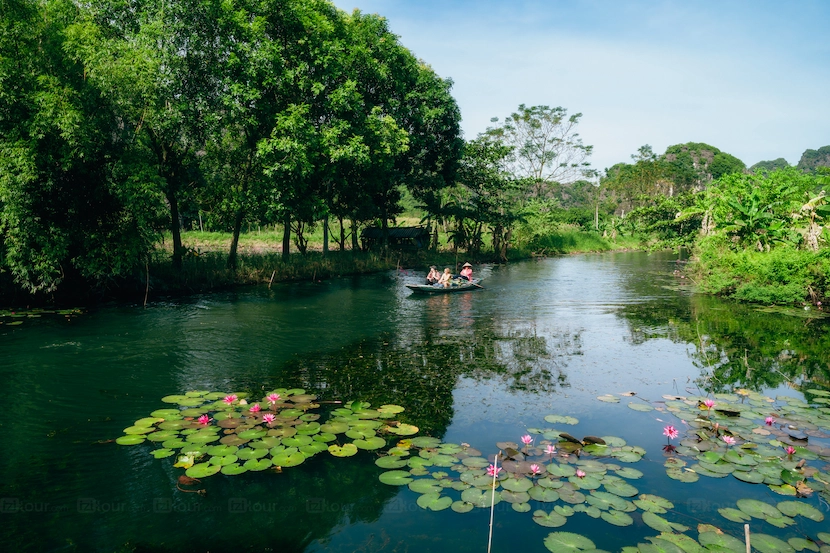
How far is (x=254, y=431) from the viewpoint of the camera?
6250mm

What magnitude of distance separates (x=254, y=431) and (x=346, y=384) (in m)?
2.48

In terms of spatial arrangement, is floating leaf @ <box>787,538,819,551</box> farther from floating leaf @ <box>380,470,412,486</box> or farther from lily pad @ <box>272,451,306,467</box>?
lily pad @ <box>272,451,306,467</box>

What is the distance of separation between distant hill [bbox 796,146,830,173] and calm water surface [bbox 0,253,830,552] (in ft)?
488

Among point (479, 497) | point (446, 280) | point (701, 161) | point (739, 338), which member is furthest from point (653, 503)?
point (701, 161)

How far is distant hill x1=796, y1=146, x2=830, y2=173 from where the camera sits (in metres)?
131

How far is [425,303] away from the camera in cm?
1738

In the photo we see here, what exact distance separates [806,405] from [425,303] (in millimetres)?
11223

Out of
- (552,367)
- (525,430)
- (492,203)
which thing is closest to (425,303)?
(552,367)

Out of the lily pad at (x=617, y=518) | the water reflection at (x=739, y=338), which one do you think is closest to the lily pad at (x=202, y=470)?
the lily pad at (x=617, y=518)

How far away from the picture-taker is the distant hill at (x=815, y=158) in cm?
13138

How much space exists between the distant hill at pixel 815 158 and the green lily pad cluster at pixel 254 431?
15734 cm

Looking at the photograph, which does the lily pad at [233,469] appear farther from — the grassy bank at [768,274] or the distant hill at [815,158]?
the distant hill at [815,158]

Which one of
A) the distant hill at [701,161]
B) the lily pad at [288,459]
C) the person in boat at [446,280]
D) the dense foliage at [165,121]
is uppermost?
the distant hill at [701,161]

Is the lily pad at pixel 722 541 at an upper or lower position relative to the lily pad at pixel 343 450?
lower
